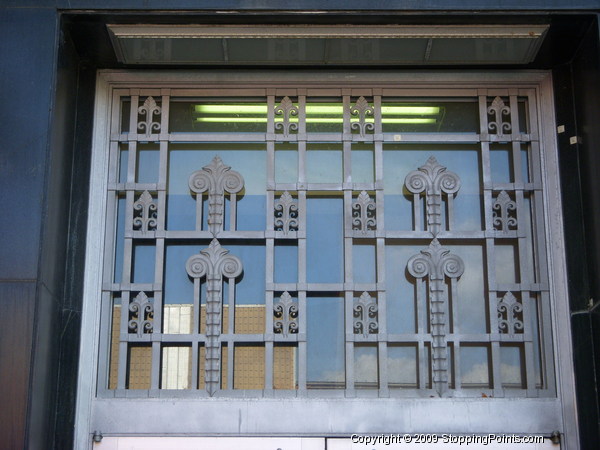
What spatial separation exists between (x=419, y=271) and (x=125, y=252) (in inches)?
96.2

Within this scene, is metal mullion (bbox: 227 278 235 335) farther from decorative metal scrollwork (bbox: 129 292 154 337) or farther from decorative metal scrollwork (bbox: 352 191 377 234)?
decorative metal scrollwork (bbox: 352 191 377 234)

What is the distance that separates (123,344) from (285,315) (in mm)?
1328

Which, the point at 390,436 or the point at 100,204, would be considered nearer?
the point at 390,436

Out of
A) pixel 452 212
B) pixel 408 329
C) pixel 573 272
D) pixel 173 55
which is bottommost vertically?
pixel 408 329

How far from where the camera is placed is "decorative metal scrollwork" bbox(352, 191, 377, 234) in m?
7.82

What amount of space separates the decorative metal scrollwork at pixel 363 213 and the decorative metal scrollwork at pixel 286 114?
86 centimetres

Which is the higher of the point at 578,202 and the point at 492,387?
the point at 578,202

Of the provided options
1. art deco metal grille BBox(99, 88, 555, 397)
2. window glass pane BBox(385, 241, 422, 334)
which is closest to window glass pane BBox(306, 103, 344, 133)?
art deco metal grille BBox(99, 88, 555, 397)

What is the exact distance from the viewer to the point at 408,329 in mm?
7602

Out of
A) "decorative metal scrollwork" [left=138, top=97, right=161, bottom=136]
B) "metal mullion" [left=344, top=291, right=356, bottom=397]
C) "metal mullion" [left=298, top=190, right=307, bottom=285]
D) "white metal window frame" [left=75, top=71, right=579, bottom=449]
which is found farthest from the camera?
"decorative metal scrollwork" [left=138, top=97, right=161, bottom=136]

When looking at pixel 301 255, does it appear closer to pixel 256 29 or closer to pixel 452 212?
pixel 452 212

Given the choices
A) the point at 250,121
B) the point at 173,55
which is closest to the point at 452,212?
the point at 250,121

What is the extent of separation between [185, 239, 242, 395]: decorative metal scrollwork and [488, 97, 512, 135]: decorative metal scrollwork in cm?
252

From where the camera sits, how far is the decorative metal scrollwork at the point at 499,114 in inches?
319
